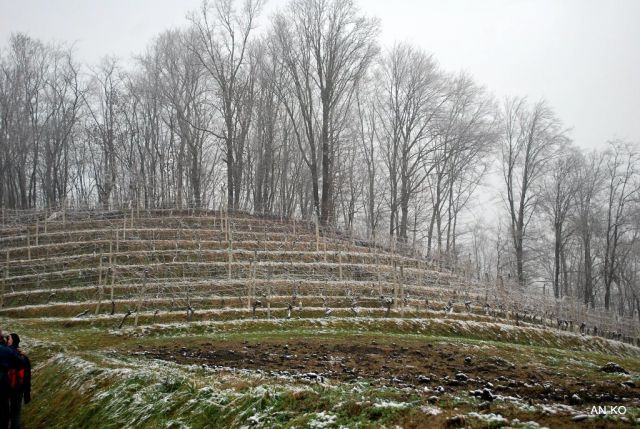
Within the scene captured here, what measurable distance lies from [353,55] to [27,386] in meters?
33.8

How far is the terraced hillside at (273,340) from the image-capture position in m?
6.78

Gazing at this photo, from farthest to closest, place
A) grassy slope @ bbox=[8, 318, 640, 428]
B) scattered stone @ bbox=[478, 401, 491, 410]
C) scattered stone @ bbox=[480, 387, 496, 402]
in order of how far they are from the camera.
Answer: scattered stone @ bbox=[480, 387, 496, 402] → grassy slope @ bbox=[8, 318, 640, 428] → scattered stone @ bbox=[478, 401, 491, 410]

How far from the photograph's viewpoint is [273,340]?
1418 cm

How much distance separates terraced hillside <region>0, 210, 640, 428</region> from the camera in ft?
22.2

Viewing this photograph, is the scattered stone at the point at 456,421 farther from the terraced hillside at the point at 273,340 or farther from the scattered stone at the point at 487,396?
the scattered stone at the point at 487,396

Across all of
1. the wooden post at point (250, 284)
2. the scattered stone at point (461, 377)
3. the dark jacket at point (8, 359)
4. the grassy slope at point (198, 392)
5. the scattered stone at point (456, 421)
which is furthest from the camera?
the wooden post at point (250, 284)

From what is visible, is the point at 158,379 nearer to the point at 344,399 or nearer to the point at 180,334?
the point at 344,399

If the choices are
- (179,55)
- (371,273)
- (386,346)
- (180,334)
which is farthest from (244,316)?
(179,55)

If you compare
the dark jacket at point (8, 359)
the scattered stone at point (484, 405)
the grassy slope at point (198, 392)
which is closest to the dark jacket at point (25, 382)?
the dark jacket at point (8, 359)

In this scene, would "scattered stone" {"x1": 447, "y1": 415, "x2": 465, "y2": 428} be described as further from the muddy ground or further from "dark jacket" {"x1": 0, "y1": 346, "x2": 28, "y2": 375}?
"dark jacket" {"x1": 0, "y1": 346, "x2": 28, "y2": 375}

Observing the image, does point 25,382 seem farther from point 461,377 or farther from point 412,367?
point 461,377

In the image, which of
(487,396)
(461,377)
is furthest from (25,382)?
(461,377)

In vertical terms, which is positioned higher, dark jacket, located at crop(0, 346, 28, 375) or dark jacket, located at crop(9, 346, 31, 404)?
dark jacket, located at crop(0, 346, 28, 375)

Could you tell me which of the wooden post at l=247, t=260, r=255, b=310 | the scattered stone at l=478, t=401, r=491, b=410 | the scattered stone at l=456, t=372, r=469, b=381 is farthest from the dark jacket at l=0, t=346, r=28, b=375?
the wooden post at l=247, t=260, r=255, b=310
